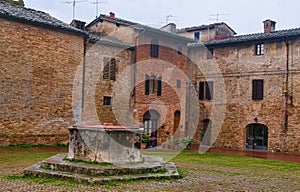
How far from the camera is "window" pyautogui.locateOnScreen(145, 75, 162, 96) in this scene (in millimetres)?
24297

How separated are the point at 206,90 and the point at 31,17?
12879 mm

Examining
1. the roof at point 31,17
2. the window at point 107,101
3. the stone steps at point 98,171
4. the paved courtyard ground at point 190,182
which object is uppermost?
the roof at point 31,17

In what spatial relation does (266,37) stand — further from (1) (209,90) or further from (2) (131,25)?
(2) (131,25)

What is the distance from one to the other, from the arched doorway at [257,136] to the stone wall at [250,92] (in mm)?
389

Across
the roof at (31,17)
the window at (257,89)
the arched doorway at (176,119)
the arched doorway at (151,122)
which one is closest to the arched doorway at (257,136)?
the window at (257,89)

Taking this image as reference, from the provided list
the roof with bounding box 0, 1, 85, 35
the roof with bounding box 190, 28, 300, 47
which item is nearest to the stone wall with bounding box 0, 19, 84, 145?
the roof with bounding box 0, 1, 85, 35

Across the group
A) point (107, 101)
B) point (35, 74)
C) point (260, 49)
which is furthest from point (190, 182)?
point (260, 49)

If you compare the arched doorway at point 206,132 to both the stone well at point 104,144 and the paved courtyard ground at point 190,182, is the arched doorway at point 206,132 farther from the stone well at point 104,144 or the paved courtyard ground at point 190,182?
the stone well at point 104,144

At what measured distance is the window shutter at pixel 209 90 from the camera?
26.2 metres

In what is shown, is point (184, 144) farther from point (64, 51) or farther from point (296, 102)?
point (64, 51)

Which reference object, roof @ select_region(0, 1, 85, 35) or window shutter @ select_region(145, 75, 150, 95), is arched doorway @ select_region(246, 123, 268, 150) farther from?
roof @ select_region(0, 1, 85, 35)

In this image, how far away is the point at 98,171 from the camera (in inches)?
384

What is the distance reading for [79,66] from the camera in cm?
2159

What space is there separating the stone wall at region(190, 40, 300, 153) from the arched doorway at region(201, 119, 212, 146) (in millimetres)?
261
